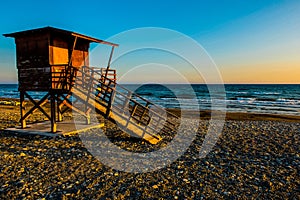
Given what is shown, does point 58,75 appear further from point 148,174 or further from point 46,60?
point 148,174

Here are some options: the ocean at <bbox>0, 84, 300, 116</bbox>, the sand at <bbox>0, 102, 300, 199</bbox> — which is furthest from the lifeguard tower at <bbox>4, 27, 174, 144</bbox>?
the ocean at <bbox>0, 84, 300, 116</bbox>

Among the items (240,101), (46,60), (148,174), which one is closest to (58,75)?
(46,60)

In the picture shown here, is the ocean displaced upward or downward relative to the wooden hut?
downward

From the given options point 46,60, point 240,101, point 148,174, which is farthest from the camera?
point 240,101

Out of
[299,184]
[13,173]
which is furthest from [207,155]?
[13,173]

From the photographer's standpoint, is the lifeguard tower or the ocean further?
the ocean

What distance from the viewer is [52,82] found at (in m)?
12.5

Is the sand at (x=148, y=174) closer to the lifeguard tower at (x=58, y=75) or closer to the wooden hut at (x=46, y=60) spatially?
the lifeguard tower at (x=58, y=75)

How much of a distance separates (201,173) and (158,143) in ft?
15.0

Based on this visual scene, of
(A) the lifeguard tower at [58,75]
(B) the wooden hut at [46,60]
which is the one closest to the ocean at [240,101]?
(A) the lifeguard tower at [58,75]

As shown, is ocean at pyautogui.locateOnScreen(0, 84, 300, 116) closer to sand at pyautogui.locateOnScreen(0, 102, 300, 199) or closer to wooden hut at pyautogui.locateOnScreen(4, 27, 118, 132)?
sand at pyautogui.locateOnScreen(0, 102, 300, 199)

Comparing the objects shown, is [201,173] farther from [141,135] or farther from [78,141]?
[78,141]

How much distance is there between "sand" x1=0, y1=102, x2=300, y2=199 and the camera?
6699 mm

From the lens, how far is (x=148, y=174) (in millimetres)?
8156
